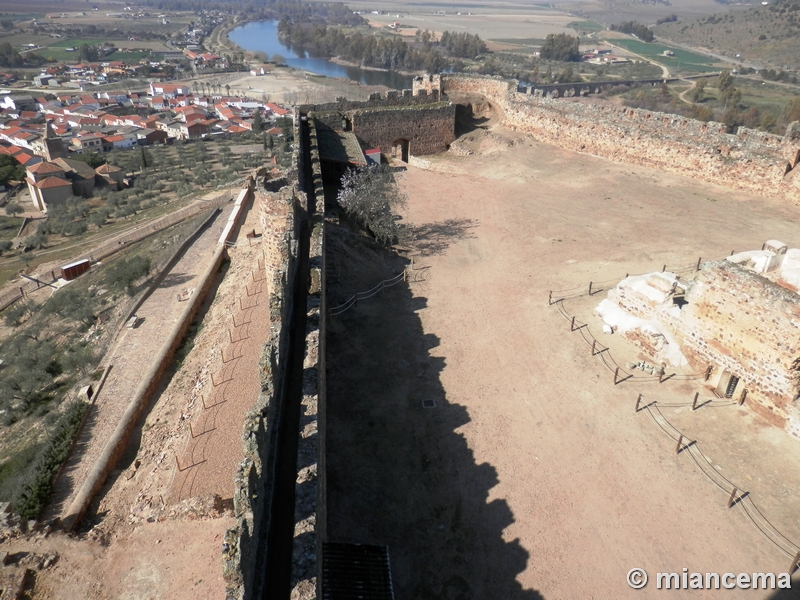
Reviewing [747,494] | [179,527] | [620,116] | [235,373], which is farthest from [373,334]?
[620,116]

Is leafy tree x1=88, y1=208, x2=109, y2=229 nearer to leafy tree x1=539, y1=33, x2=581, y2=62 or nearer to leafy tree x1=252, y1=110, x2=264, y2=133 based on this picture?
leafy tree x1=252, y1=110, x2=264, y2=133

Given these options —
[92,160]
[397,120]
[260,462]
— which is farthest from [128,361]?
[92,160]

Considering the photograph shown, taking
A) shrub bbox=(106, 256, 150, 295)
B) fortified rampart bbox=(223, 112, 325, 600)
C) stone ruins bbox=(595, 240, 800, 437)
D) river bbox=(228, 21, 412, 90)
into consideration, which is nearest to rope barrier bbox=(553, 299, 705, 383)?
stone ruins bbox=(595, 240, 800, 437)

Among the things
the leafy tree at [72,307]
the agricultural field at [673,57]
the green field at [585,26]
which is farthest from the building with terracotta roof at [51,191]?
the green field at [585,26]

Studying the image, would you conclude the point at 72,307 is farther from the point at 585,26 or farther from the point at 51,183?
the point at 585,26

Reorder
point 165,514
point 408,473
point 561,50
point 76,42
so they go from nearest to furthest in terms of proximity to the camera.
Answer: point 165,514, point 408,473, point 561,50, point 76,42
